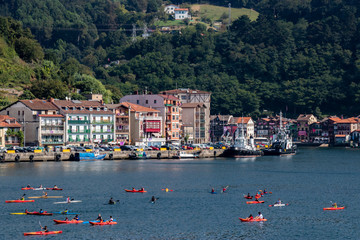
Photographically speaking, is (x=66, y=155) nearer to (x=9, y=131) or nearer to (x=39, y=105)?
(x=9, y=131)

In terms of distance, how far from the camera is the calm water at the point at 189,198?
8250 centimetres

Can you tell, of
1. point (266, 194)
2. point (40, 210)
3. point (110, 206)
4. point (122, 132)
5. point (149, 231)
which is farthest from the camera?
point (122, 132)

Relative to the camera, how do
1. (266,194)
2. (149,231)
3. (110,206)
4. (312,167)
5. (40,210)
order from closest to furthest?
(149,231), (40,210), (110,206), (266,194), (312,167)

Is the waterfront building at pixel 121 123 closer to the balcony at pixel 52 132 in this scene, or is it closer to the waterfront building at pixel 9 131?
the balcony at pixel 52 132

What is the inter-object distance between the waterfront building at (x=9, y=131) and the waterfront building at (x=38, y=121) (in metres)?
3.60

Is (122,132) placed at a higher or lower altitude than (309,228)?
higher

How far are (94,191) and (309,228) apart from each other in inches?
1530

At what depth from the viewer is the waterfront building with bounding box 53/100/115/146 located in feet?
580

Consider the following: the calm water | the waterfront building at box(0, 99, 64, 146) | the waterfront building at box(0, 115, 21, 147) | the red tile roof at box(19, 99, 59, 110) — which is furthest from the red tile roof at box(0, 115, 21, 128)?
the calm water

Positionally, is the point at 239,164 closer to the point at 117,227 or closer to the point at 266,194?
the point at 266,194

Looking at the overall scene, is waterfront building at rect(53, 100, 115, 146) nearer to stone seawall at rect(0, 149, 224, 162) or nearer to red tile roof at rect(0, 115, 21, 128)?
red tile roof at rect(0, 115, 21, 128)

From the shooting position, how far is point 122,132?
7613 inches

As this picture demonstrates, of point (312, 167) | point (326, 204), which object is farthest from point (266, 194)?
point (312, 167)

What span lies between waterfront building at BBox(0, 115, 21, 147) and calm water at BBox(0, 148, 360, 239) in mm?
18404
